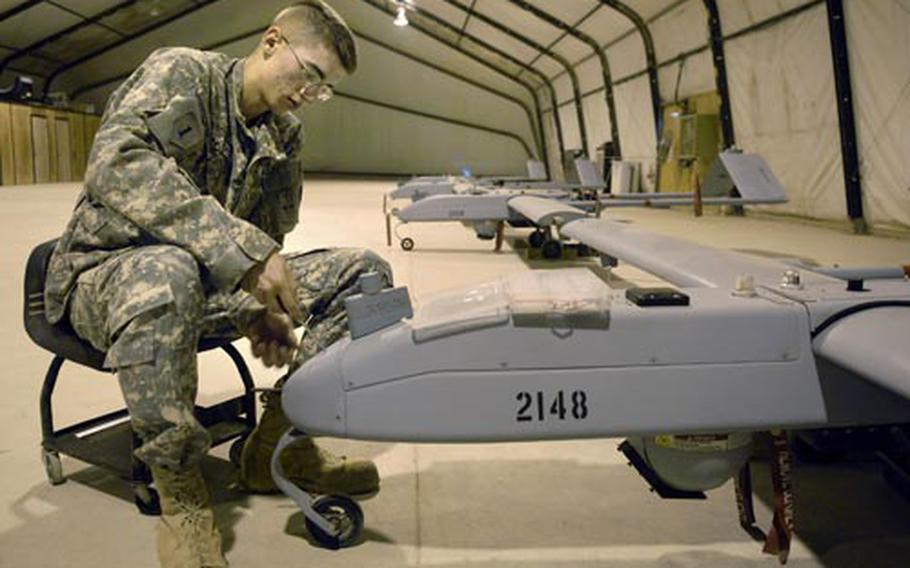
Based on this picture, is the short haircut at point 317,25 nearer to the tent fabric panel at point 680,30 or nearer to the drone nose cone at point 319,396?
the drone nose cone at point 319,396

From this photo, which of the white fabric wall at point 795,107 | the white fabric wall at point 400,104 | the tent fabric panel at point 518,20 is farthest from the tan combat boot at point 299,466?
the white fabric wall at point 400,104

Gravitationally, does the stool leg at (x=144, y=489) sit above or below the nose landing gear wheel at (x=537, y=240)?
below

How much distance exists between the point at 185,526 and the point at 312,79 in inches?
44.0

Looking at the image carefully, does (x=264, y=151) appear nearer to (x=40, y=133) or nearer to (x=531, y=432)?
(x=531, y=432)

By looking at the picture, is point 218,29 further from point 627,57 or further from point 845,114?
point 845,114

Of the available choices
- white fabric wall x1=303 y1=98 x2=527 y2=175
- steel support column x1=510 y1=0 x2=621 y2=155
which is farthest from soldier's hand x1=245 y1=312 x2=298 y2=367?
white fabric wall x1=303 y1=98 x2=527 y2=175

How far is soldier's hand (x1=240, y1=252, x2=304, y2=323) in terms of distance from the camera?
1.70 m

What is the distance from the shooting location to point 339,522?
6.07ft

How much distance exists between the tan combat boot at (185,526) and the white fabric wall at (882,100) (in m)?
8.01

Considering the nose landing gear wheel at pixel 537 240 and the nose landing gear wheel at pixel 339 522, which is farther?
the nose landing gear wheel at pixel 537 240

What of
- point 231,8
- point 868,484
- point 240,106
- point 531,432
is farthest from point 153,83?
point 231,8

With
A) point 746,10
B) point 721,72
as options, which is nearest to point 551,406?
point 746,10

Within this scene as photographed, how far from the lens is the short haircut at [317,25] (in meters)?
1.90

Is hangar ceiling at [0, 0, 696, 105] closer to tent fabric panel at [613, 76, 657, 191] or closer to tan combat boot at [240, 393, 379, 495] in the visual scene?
tent fabric panel at [613, 76, 657, 191]
